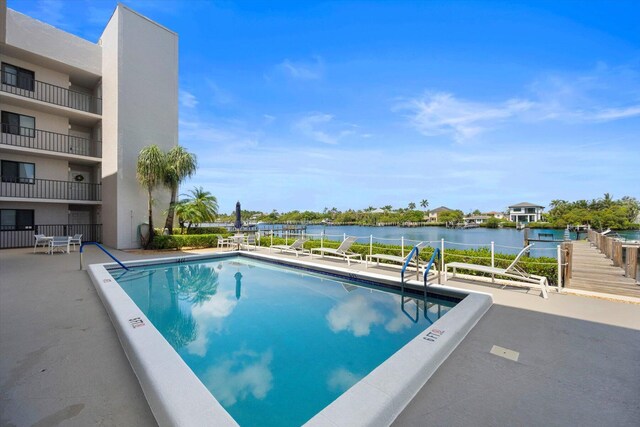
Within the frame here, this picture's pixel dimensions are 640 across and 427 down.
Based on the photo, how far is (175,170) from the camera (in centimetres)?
1419

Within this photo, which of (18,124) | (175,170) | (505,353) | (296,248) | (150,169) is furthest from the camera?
(175,170)

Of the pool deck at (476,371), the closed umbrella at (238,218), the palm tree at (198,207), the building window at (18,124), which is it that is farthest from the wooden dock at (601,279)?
the building window at (18,124)

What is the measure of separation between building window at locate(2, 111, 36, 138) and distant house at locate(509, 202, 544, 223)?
85.9 metres

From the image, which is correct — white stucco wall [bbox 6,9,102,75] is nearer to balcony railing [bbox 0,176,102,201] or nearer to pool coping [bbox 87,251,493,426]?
balcony railing [bbox 0,176,102,201]

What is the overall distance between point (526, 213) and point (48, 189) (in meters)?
89.3

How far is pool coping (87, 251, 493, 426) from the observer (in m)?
2.13

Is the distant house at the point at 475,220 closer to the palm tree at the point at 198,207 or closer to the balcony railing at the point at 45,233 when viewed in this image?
the palm tree at the point at 198,207

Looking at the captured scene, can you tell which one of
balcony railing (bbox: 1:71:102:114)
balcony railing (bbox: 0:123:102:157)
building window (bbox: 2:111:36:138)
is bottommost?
balcony railing (bbox: 0:123:102:157)

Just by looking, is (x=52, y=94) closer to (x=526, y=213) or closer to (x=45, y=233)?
(x=45, y=233)

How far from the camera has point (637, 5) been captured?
7.86 metres

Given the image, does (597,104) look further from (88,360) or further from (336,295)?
(88,360)

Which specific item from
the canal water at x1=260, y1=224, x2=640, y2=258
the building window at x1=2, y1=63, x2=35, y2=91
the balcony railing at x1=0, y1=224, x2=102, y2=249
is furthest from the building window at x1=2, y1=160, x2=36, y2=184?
the canal water at x1=260, y1=224, x2=640, y2=258

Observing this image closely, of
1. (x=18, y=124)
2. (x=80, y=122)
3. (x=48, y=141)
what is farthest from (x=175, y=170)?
(x=18, y=124)

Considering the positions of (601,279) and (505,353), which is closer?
(505,353)
